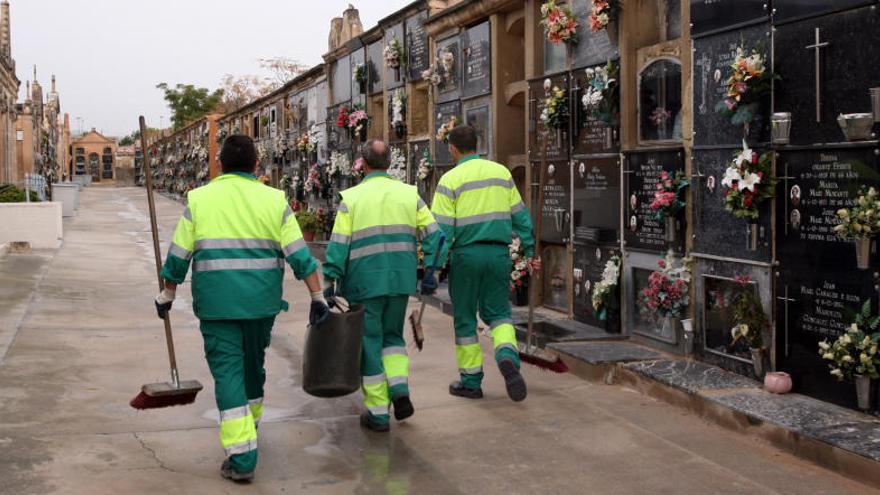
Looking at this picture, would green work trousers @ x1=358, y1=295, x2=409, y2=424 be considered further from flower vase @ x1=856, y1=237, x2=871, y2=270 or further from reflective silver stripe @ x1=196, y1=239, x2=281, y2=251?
flower vase @ x1=856, y1=237, x2=871, y2=270

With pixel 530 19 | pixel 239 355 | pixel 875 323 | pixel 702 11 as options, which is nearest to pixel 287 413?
pixel 239 355

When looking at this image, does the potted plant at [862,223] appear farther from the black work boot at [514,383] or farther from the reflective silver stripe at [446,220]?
the reflective silver stripe at [446,220]

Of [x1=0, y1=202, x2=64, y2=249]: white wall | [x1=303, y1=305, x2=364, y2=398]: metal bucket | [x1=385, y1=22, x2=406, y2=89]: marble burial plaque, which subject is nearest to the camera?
[x1=303, y1=305, x2=364, y2=398]: metal bucket

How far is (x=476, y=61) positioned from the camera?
38.5 feet

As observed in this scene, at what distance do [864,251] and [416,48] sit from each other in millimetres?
9530

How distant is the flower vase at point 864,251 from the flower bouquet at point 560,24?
14.3ft

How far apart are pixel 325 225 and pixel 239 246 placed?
1399cm

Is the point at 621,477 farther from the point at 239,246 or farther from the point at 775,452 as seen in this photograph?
the point at 239,246

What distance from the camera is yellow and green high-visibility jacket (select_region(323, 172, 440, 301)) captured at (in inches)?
230

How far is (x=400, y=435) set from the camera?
575 cm

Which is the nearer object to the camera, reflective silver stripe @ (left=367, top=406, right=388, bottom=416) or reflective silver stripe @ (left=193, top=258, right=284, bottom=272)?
reflective silver stripe @ (left=193, top=258, right=284, bottom=272)

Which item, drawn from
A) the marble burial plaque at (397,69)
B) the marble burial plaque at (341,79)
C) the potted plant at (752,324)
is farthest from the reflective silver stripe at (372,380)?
the marble burial plaque at (341,79)

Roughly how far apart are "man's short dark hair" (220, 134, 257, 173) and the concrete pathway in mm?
1548

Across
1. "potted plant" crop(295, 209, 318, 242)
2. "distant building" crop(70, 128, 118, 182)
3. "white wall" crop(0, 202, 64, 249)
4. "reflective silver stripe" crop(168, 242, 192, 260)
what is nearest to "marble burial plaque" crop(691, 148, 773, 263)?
"reflective silver stripe" crop(168, 242, 192, 260)
